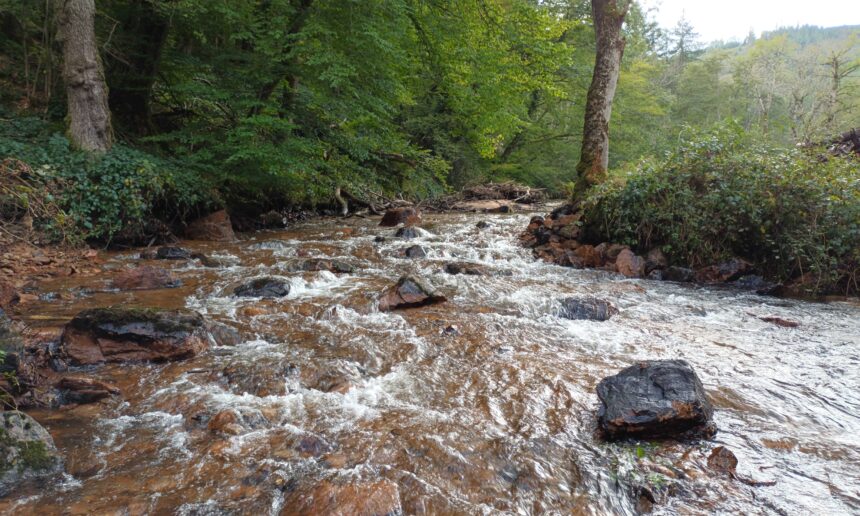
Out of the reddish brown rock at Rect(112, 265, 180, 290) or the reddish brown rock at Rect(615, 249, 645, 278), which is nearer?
the reddish brown rock at Rect(112, 265, 180, 290)

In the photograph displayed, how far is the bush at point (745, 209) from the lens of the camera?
6.49 m

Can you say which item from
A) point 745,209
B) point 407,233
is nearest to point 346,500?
point 745,209

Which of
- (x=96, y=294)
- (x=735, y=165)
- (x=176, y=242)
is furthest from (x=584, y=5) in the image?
(x=96, y=294)

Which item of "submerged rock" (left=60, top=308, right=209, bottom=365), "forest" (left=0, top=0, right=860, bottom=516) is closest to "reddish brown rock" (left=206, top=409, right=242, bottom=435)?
"forest" (left=0, top=0, right=860, bottom=516)

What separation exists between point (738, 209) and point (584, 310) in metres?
3.73

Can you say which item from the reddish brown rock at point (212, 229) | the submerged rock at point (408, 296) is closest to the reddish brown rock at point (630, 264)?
the submerged rock at point (408, 296)

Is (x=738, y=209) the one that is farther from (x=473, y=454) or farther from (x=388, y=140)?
(x=388, y=140)

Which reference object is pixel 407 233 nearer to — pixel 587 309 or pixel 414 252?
pixel 414 252

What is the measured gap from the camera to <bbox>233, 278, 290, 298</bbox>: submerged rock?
582 cm

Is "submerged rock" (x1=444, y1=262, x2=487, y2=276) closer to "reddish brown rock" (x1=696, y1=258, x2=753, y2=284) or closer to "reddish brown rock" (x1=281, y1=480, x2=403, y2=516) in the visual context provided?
"reddish brown rock" (x1=696, y1=258, x2=753, y2=284)

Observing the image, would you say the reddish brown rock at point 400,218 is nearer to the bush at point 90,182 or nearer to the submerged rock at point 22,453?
the bush at point 90,182

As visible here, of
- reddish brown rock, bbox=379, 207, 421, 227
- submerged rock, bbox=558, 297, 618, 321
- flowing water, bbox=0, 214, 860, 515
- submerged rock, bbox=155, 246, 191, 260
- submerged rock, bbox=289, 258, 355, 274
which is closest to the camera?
flowing water, bbox=0, 214, 860, 515

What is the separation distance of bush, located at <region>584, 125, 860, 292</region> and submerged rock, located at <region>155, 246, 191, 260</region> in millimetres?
7749

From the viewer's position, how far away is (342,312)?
5375 millimetres
